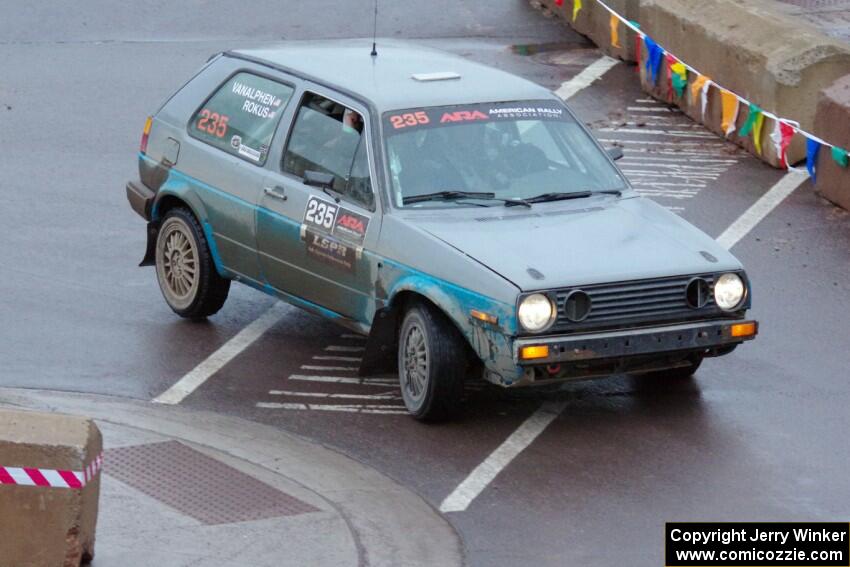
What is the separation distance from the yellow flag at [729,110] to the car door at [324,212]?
6.25 meters

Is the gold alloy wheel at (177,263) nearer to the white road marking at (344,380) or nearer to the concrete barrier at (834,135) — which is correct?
the white road marking at (344,380)

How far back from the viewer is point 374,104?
9.94 meters

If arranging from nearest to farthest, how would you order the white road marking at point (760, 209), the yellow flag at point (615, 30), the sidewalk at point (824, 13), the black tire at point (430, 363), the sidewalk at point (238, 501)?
the sidewalk at point (238, 501)
the black tire at point (430, 363)
the white road marking at point (760, 209)
the sidewalk at point (824, 13)
the yellow flag at point (615, 30)

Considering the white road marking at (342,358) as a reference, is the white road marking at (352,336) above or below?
below

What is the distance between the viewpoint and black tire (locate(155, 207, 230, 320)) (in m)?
10.9

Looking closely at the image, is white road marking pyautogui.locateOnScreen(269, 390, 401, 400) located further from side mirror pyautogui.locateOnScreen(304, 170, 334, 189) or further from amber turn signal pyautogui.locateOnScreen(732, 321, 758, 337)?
amber turn signal pyautogui.locateOnScreen(732, 321, 758, 337)

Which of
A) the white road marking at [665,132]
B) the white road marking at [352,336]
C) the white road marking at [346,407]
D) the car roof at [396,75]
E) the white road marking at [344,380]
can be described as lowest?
the white road marking at [665,132]

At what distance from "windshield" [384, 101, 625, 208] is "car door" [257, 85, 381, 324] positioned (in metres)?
0.23

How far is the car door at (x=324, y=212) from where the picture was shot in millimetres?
9695

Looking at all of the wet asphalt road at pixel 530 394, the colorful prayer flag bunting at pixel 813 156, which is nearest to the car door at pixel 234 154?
the wet asphalt road at pixel 530 394

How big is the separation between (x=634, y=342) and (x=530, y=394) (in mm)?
1252

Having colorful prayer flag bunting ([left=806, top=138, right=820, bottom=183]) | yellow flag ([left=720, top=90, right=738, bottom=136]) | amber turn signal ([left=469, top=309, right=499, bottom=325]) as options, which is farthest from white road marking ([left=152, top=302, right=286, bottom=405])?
yellow flag ([left=720, top=90, right=738, bottom=136])

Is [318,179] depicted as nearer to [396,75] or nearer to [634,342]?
[396,75]

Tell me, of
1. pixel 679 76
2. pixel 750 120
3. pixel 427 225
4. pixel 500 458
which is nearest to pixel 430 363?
pixel 500 458
